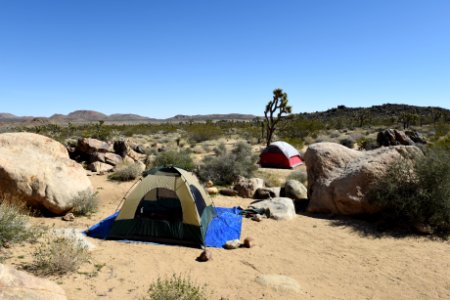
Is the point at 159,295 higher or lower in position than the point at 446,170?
lower

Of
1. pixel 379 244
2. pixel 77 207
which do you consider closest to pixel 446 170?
pixel 379 244

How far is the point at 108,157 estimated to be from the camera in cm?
1556

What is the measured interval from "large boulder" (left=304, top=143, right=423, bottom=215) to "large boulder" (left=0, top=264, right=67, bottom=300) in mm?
7844

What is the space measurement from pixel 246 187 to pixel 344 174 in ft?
11.4

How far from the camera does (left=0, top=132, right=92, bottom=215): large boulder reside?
8.35 metres

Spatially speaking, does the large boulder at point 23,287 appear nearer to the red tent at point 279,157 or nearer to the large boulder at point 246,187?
the large boulder at point 246,187

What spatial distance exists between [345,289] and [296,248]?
1.88 m

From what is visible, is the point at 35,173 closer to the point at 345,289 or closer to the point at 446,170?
the point at 345,289

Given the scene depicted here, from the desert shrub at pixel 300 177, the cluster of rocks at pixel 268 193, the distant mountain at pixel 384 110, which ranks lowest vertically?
the cluster of rocks at pixel 268 193

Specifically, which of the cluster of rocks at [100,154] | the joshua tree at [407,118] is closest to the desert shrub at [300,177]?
the cluster of rocks at [100,154]

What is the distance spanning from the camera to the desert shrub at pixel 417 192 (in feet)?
26.3

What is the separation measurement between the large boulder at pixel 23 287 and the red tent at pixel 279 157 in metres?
14.9

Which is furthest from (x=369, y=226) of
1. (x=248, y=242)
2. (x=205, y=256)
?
(x=205, y=256)

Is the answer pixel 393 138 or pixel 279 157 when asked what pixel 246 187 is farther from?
pixel 393 138
